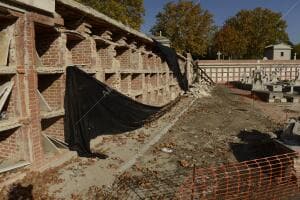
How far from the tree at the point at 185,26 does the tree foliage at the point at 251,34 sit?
641 cm

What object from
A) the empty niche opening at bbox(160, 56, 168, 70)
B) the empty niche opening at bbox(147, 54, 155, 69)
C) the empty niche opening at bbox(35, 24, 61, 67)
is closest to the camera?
the empty niche opening at bbox(35, 24, 61, 67)

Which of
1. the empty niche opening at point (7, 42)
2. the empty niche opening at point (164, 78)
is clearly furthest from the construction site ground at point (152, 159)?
the empty niche opening at point (164, 78)

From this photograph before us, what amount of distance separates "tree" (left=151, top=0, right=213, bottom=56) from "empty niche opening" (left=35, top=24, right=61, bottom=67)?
145 feet

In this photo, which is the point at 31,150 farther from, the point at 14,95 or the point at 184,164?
the point at 184,164

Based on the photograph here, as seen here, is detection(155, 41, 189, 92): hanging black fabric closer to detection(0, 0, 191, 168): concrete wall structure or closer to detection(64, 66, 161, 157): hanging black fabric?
detection(0, 0, 191, 168): concrete wall structure

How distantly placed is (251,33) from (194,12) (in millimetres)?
13718

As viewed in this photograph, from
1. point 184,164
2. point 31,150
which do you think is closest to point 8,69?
point 31,150

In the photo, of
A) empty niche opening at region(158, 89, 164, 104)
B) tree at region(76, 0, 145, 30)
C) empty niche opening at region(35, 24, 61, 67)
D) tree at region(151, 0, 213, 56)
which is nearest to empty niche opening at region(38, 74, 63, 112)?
empty niche opening at region(35, 24, 61, 67)

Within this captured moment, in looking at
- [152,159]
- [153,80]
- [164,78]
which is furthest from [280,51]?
[152,159]

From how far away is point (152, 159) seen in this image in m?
7.46

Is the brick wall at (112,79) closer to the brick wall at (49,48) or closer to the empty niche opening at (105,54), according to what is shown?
the empty niche opening at (105,54)

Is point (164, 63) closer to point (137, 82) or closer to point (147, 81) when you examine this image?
point (147, 81)

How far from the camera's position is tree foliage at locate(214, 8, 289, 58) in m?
58.6

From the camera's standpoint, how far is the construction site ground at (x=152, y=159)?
5441 mm
